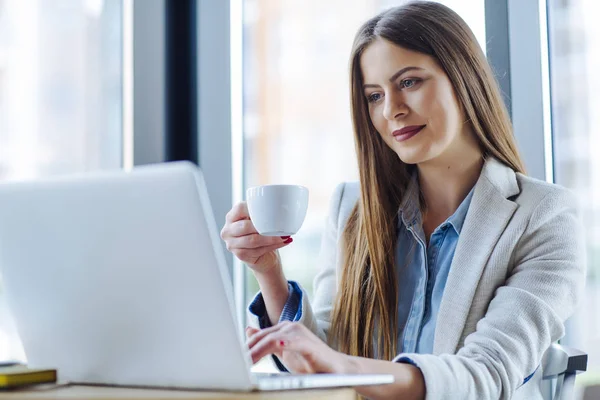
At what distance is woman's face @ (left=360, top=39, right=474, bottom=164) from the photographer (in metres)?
1.53

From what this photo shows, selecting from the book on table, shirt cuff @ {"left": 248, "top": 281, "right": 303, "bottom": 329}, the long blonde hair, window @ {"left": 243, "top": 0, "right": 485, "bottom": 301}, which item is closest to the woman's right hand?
shirt cuff @ {"left": 248, "top": 281, "right": 303, "bottom": 329}

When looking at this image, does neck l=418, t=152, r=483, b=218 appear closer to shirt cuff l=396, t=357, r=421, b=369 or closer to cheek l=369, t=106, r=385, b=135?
cheek l=369, t=106, r=385, b=135

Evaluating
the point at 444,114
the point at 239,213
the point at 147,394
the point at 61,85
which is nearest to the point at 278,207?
the point at 239,213

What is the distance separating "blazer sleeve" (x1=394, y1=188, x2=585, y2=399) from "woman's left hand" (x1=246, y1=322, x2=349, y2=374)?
147 mm

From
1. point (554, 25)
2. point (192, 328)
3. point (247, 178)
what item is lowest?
point (192, 328)

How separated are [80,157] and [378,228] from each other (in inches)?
44.9

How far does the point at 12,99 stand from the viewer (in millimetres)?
2297

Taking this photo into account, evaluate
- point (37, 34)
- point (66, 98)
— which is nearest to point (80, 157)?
point (66, 98)

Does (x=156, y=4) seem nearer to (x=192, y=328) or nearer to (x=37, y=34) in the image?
(x=37, y=34)

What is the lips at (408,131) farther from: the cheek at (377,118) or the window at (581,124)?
the window at (581,124)

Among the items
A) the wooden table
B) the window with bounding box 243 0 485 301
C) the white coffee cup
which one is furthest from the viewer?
the window with bounding box 243 0 485 301

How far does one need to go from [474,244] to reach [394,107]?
319mm

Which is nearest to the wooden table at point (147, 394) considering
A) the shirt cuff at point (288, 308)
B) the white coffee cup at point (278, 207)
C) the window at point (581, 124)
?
the white coffee cup at point (278, 207)

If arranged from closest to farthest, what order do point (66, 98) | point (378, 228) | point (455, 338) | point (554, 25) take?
point (455, 338) < point (378, 228) < point (554, 25) < point (66, 98)
